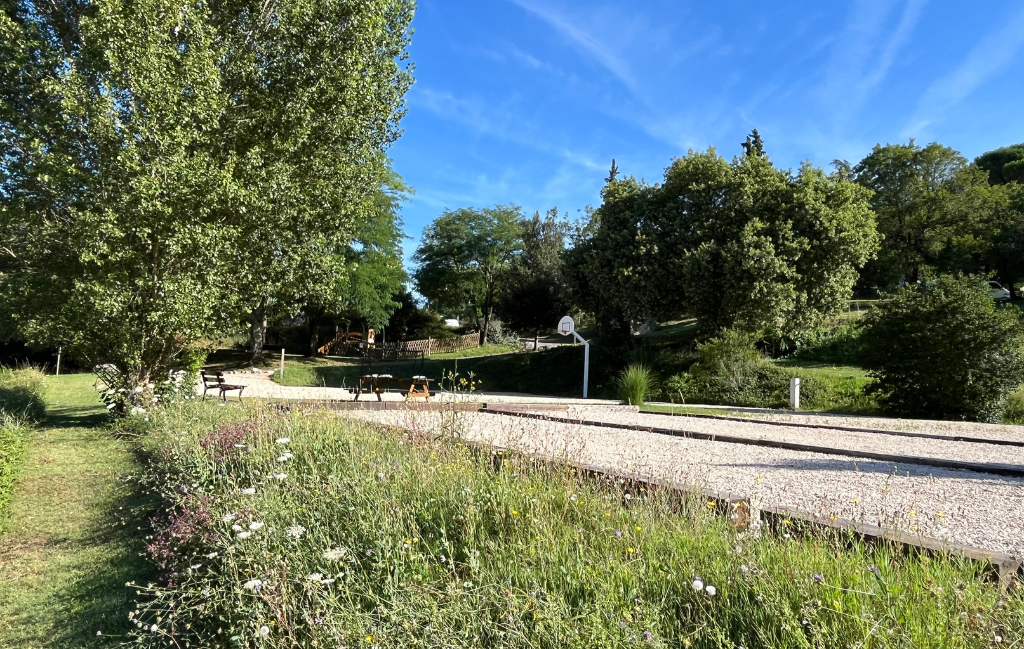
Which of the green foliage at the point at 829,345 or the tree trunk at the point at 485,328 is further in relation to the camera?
the tree trunk at the point at 485,328

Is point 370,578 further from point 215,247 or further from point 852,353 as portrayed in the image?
point 852,353

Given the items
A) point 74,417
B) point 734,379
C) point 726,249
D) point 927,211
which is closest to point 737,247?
point 726,249

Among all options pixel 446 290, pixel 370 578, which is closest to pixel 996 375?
pixel 370 578

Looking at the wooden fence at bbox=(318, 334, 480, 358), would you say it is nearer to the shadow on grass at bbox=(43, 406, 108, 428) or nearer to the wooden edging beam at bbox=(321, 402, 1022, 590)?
the shadow on grass at bbox=(43, 406, 108, 428)

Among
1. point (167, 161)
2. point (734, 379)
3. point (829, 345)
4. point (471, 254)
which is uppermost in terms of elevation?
point (471, 254)

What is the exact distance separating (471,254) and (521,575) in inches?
1420

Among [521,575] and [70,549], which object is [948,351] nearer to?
[521,575]

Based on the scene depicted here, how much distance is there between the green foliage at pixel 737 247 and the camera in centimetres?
1934

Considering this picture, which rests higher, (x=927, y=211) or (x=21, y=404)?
(x=927, y=211)

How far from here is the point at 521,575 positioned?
2299 mm

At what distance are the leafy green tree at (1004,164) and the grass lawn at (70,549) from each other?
197 feet

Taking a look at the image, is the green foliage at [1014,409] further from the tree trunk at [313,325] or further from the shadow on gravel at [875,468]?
the tree trunk at [313,325]

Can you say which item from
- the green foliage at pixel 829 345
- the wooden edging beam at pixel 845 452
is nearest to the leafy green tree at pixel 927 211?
the green foliage at pixel 829 345

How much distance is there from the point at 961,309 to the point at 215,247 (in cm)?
1494
